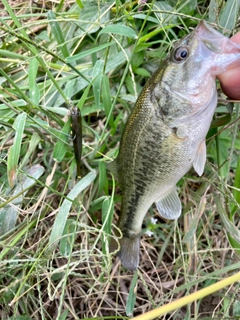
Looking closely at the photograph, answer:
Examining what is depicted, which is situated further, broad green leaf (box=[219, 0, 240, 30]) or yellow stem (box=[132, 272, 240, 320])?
broad green leaf (box=[219, 0, 240, 30])

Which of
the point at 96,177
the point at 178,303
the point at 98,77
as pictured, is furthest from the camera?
the point at 96,177

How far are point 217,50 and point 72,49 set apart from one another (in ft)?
3.39

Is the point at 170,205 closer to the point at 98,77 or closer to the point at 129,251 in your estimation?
the point at 129,251

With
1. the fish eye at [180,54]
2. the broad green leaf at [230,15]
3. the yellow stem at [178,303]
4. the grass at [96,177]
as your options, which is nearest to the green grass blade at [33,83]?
the grass at [96,177]

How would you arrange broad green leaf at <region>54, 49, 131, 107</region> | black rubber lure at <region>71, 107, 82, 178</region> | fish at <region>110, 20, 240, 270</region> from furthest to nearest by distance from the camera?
broad green leaf at <region>54, 49, 131, 107</region> < black rubber lure at <region>71, 107, 82, 178</region> < fish at <region>110, 20, 240, 270</region>

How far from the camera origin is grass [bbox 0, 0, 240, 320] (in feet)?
5.91

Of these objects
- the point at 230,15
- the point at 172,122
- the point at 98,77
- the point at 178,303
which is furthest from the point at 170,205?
the point at 230,15

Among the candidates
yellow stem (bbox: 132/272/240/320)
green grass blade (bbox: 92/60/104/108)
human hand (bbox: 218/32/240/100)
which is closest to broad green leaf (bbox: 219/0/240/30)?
human hand (bbox: 218/32/240/100)

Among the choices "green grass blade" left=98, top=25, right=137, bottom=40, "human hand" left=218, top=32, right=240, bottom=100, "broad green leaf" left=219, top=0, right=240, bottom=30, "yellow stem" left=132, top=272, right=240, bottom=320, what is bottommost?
"yellow stem" left=132, top=272, right=240, bottom=320

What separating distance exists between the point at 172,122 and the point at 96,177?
2.13ft

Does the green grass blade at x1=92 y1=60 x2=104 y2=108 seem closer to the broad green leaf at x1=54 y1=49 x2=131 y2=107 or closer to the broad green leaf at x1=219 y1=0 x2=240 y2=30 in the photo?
the broad green leaf at x1=54 y1=49 x2=131 y2=107

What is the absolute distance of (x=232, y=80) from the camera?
1506 mm

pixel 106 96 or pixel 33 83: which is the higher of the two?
pixel 33 83

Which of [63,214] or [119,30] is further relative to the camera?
[63,214]
